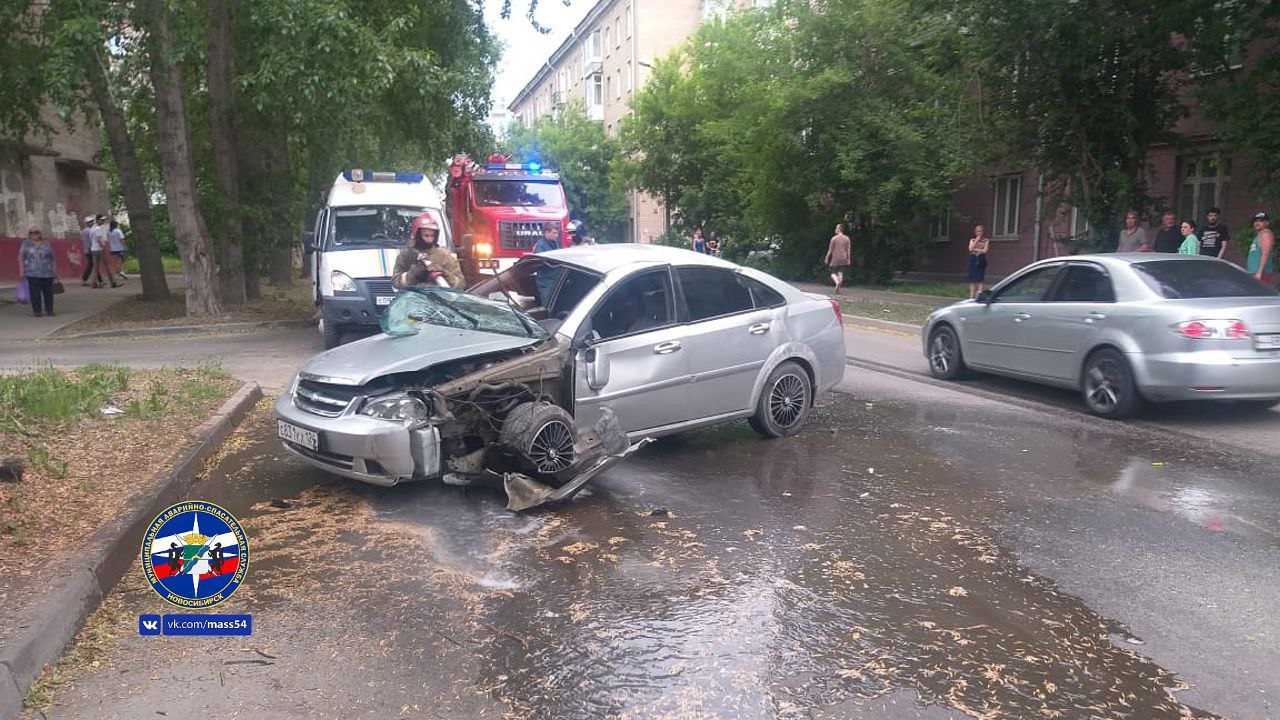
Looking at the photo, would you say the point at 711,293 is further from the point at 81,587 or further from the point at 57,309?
the point at 57,309

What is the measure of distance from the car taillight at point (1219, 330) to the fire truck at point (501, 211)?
12262 millimetres

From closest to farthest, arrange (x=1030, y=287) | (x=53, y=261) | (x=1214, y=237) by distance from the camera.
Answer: (x=1030, y=287), (x=1214, y=237), (x=53, y=261)

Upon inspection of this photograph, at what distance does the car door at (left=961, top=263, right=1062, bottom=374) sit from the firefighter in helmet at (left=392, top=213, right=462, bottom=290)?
5.70 meters

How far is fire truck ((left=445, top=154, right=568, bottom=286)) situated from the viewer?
1833 cm

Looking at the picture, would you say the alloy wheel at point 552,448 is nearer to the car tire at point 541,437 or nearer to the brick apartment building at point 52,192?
the car tire at point 541,437

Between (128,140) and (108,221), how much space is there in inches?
370

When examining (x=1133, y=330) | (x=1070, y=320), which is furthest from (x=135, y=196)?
(x=1133, y=330)

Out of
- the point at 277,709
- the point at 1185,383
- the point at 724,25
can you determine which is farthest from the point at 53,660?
the point at 724,25

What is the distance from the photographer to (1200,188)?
63.9ft

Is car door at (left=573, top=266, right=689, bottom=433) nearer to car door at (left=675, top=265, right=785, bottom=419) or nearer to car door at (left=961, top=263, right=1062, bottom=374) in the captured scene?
car door at (left=675, top=265, right=785, bottom=419)

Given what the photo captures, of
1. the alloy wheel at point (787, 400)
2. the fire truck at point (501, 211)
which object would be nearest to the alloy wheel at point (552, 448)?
the alloy wheel at point (787, 400)

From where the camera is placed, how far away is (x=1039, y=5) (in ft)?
50.3

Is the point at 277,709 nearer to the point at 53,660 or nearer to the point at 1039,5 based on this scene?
the point at 53,660

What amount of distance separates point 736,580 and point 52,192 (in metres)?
30.9
